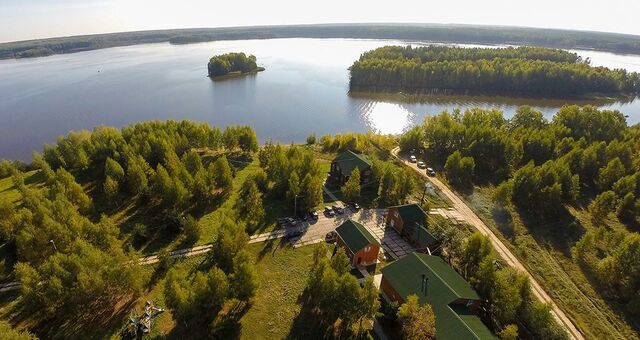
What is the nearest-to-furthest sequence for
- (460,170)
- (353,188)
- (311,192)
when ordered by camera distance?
1. (311,192)
2. (353,188)
3. (460,170)

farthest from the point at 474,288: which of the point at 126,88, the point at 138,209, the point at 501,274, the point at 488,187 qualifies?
the point at 126,88

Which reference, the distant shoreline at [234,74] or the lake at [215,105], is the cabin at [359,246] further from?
the distant shoreline at [234,74]

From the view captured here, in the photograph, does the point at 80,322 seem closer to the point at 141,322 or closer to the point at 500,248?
the point at 141,322

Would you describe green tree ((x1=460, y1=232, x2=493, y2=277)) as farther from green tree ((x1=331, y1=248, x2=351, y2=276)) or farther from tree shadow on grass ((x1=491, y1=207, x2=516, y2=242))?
green tree ((x1=331, y1=248, x2=351, y2=276))

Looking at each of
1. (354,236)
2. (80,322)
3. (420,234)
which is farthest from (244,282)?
(420,234)

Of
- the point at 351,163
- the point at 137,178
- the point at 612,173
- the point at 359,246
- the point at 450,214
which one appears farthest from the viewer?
the point at 351,163

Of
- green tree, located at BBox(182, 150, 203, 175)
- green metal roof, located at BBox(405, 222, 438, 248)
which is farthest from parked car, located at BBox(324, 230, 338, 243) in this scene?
green tree, located at BBox(182, 150, 203, 175)
